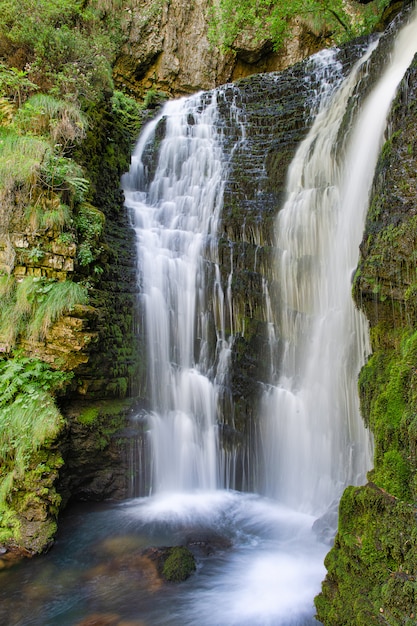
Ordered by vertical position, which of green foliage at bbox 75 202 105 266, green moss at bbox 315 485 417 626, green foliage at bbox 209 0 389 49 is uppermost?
green foliage at bbox 209 0 389 49

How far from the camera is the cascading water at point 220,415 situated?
16.9ft

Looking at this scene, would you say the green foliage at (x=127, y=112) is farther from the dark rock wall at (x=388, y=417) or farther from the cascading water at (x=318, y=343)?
the dark rock wall at (x=388, y=417)

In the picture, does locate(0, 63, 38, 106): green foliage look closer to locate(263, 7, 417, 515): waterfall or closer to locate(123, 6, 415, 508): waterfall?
locate(123, 6, 415, 508): waterfall

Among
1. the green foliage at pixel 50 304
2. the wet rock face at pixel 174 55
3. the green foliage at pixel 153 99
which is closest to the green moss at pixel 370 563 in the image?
the green foliage at pixel 50 304

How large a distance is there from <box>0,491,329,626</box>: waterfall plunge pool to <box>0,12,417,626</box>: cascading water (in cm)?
2

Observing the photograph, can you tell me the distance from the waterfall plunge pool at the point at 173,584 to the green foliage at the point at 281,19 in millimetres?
13086

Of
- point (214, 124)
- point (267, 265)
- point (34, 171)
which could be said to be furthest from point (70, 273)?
point (214, 124)

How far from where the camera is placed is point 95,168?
9195mm

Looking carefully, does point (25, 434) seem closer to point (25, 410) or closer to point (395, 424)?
point (25, 410)

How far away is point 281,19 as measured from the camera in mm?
13781

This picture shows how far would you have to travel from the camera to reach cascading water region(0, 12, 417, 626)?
5160mm

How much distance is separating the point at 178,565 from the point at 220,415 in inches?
125

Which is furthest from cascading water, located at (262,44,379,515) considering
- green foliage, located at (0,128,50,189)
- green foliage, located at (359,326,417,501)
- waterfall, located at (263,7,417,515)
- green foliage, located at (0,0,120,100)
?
green foliage, located at (0,0,120,100)

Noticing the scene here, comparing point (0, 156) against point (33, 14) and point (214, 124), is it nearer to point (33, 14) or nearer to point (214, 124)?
point (33, 14)
